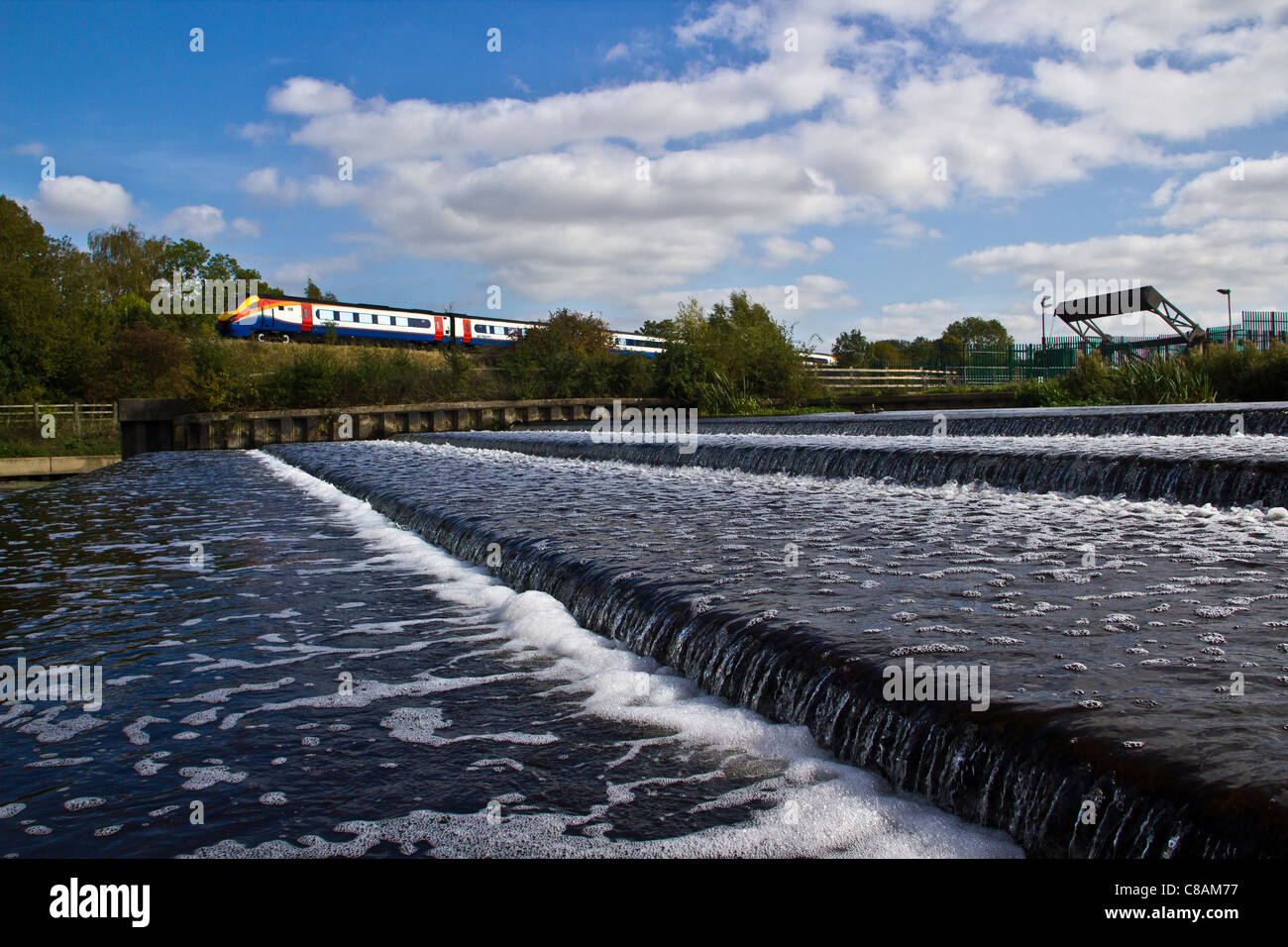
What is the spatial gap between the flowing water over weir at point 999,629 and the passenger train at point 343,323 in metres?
35.3

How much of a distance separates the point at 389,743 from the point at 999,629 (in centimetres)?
231

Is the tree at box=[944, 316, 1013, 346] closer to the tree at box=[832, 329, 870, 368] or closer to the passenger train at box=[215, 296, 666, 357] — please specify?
the tree at box=[832, 329, 870, 368]

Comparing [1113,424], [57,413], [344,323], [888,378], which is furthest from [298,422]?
[1113,424]

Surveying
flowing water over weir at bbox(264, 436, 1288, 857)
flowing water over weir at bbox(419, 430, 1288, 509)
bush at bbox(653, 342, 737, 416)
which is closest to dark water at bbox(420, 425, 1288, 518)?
flowing water over weir at bbox(419, 430, 1288, 509)

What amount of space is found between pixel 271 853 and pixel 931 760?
187 cm

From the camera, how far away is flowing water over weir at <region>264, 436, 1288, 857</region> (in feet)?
7.20

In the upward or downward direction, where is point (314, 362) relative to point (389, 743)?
upward

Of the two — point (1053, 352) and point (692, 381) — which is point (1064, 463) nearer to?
point (692, 381)

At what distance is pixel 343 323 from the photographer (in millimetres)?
43656

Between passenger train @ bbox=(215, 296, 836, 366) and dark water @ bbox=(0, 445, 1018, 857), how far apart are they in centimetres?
3610

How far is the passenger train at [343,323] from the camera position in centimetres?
4325

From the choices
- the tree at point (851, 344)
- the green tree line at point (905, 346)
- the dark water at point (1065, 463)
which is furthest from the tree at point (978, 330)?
the dark water at point (1065, 463)

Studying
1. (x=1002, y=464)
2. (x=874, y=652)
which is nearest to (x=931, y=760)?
(x=874, y=652)

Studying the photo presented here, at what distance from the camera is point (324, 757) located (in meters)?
3.13
